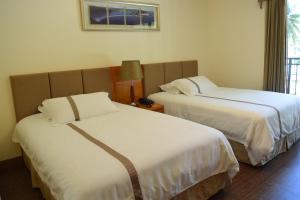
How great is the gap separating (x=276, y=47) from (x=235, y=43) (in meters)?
0.79

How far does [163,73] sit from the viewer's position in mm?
4004

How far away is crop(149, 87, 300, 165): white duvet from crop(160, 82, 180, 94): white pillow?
11.9 inches

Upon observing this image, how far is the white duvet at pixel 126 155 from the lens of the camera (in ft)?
4.73

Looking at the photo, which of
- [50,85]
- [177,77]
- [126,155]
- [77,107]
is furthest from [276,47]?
[50,85]

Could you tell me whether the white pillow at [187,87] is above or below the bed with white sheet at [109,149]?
above

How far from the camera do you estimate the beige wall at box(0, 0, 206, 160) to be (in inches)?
106

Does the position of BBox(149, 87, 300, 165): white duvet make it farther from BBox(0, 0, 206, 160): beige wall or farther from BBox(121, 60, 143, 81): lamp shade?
BBox(0, 0, 206, 160): beige wall

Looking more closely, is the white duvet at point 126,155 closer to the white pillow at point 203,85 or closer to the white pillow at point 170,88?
the white pillow at point 170,88

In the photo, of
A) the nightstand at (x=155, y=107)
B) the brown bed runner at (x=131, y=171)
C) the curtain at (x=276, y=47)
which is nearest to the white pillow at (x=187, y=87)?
the nightstand at (x=155, y=107)

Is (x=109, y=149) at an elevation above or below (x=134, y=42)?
below

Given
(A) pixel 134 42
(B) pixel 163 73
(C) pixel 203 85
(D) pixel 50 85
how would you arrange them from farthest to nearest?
(B) pixel 163 73
(C) pixel 203 85
(A) pixel 134 42
(D) pixel 50 85

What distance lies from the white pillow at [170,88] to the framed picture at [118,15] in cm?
92

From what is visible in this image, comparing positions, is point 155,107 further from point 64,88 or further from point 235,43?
point 235,43

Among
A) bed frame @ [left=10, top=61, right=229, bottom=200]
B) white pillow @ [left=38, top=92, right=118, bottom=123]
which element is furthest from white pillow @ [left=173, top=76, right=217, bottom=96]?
white pillow @ [left=38, top=92, right=118, bottom=123]
